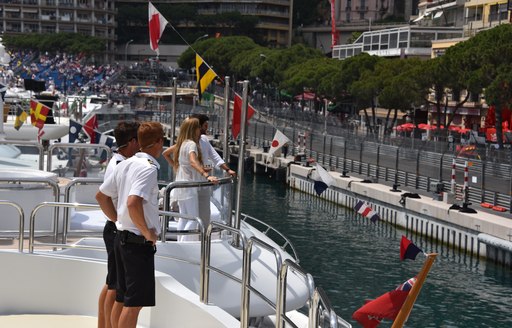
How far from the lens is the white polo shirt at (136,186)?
262 inches

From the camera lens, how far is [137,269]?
22.4 feet

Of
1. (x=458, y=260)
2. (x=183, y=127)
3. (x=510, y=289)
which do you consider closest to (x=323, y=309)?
(x=183, y=127)

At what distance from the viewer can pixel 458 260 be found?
93.8 ft

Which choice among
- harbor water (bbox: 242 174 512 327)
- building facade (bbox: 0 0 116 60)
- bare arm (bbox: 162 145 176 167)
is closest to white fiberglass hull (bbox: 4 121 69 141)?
harbor water (bbox: 242 174 512 327)

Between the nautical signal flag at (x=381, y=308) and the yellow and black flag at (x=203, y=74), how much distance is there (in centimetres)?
654

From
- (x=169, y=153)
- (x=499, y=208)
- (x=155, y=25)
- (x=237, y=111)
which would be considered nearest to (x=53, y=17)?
(x=499, y=208)

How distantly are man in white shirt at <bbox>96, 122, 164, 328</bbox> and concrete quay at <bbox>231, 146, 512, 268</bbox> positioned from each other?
19.4 metres

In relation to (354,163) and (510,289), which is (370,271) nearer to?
(510,289)

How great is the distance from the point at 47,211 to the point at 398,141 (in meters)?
33.9

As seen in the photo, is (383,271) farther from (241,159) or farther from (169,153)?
(241,159)

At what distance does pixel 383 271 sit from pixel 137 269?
20687 millimetres

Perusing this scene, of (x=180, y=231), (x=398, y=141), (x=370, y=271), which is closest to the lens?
(x=180, y=231)

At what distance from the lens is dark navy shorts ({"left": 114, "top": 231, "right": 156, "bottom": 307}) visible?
6.83 metres

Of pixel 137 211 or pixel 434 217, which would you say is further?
pixel 434 217
